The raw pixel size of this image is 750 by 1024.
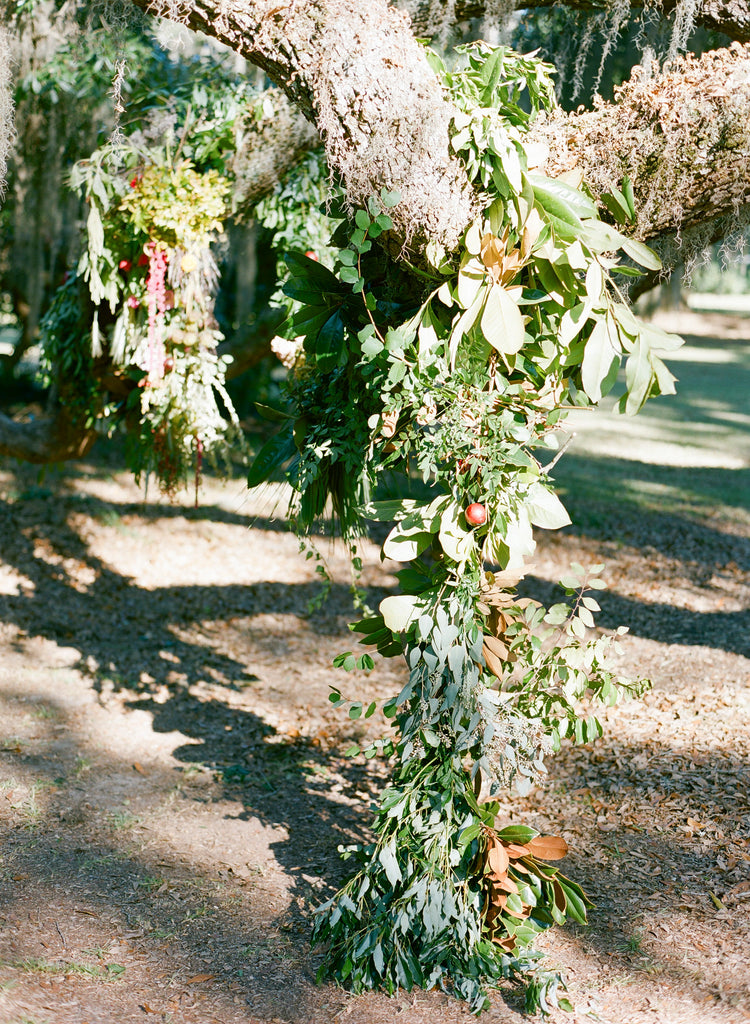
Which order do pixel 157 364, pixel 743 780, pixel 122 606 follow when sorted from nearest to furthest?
pixel 743 780 < pixel 157 364 < pixel 122 606

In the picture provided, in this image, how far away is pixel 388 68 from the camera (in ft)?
7.80

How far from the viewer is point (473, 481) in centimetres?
258

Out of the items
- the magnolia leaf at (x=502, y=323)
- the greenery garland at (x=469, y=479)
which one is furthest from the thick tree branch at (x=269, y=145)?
the magnolia leaf at (x=502, y=323)

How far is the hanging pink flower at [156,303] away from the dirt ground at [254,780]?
3.16ft

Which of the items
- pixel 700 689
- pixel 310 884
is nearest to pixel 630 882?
pixel 310 884

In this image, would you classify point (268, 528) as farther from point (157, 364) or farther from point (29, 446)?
point (157, 364)

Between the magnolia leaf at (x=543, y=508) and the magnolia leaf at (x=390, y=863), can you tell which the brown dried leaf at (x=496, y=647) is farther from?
the magnolia leaf at (x=390, y=863)

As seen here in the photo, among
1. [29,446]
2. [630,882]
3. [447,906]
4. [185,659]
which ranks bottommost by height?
[185,659]

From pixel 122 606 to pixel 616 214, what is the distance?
4.99m

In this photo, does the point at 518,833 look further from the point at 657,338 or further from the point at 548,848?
the point at 657,338

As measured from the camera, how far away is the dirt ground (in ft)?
9.32

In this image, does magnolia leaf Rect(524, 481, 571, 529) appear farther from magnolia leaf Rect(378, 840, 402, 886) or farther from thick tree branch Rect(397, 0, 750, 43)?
thick tree branch Rect(397, 0, 750, 43)

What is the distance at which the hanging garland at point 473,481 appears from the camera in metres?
2.38

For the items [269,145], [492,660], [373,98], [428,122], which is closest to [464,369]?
[428,122]
